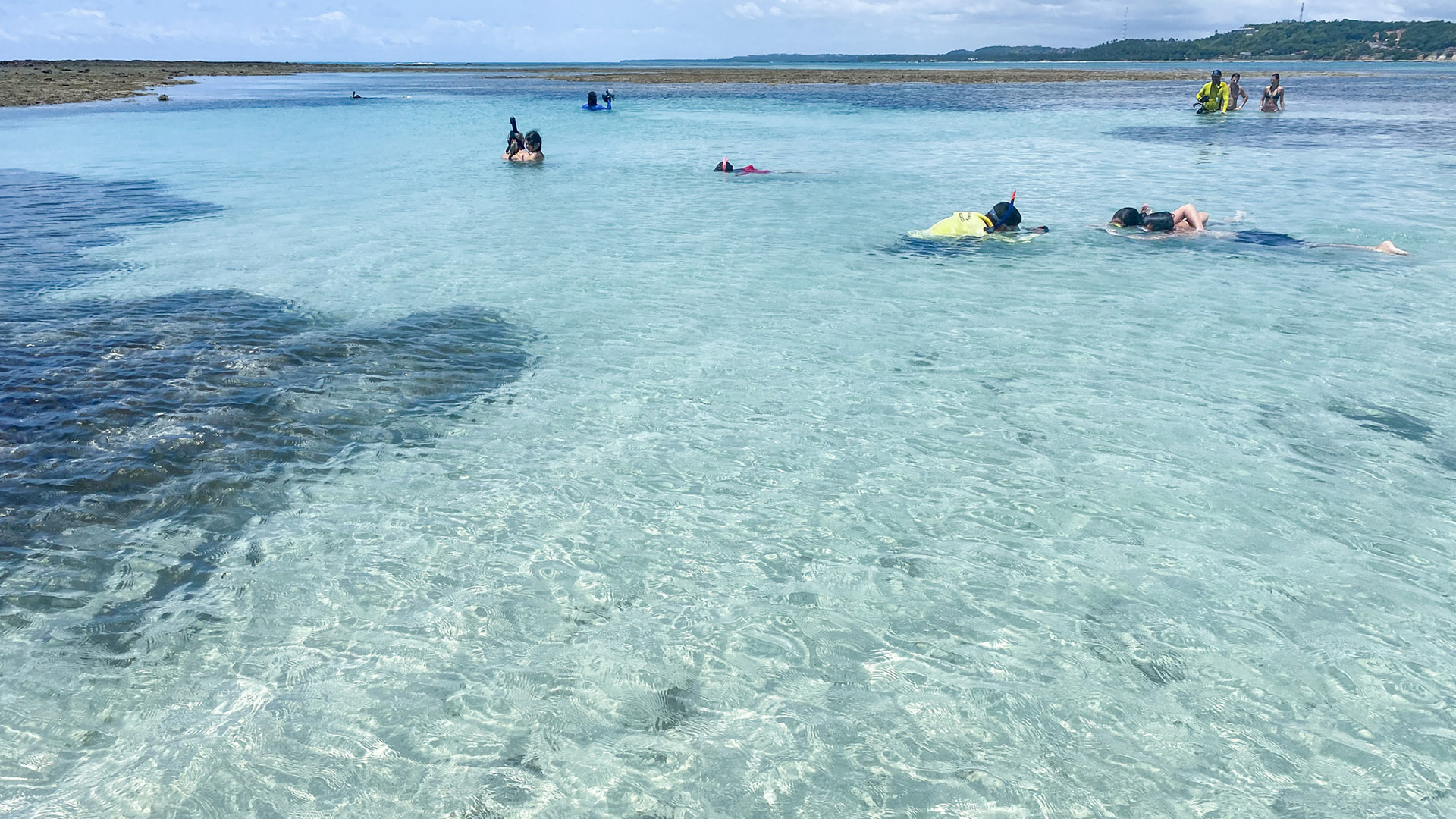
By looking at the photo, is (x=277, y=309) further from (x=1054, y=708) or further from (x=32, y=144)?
(x=32, y=144)

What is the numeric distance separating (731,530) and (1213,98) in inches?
1833

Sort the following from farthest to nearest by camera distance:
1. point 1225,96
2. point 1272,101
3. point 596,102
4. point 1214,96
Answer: point 596,102
point 1272,101
point 1225,96
point 1214,96

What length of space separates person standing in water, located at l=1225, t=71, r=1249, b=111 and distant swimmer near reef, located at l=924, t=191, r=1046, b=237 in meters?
36.4

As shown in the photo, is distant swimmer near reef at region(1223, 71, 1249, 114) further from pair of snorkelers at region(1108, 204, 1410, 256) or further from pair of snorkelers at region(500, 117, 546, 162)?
pair of snorkelers at region(500, 117, 546, 162)

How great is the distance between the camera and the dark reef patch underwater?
6.35 metres

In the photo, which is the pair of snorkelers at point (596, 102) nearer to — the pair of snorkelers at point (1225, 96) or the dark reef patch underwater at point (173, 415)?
the pair of snorkelers at point (1225, 96)

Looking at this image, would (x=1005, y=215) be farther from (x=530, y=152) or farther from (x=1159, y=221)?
(x=530, y=152)

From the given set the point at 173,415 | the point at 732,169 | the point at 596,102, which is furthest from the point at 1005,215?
the point at 596,102

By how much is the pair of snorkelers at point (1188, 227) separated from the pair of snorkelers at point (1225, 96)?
101 feet

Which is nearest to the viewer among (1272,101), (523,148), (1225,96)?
(523,148)

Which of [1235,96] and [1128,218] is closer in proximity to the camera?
[1128,218]

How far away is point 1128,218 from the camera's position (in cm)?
1672

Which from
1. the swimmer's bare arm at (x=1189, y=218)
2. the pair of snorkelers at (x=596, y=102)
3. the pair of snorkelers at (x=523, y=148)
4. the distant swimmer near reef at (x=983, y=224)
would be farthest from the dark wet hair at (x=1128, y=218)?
the pair of snorkelers at (x=596, y=102)

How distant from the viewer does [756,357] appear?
35.0 feet
